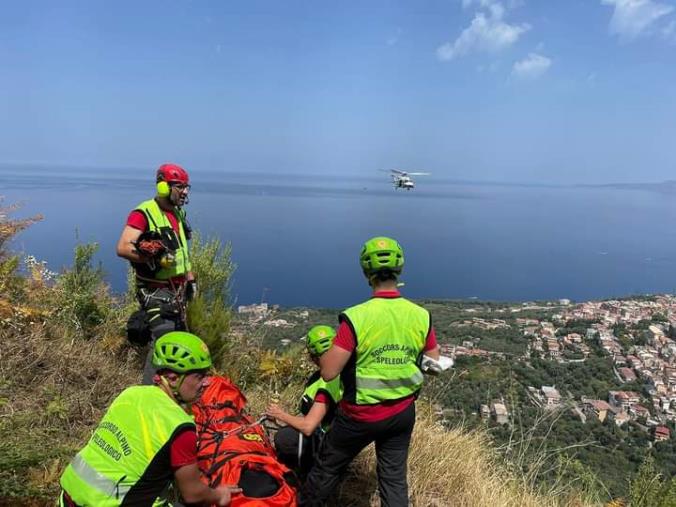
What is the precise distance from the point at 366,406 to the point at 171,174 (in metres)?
2.72

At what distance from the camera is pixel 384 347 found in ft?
9.50

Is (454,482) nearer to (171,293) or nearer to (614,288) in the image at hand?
(171,293)

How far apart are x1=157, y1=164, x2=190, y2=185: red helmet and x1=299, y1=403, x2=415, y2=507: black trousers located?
2.57 metres

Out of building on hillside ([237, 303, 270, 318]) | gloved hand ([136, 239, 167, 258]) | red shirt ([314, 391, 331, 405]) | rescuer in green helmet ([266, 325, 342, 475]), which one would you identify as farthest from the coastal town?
gloved hand ([136, 239, 167, 258])

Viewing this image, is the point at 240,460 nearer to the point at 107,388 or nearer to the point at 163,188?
the point at 163,188

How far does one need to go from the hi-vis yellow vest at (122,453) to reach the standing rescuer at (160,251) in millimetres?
2134

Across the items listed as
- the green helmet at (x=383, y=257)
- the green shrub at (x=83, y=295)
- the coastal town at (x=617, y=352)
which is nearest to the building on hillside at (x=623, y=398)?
the coastal town at (x=617, y=352)

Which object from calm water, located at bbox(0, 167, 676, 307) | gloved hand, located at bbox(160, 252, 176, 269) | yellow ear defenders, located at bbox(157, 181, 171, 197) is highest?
yellow ear defenders, located at bbox(157, 181, 171, 197)

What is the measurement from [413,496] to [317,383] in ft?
4.84

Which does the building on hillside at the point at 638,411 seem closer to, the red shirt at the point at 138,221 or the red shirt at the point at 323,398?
the red shirt at the point at 323,398

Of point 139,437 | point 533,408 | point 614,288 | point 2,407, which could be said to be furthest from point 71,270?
point 614,288

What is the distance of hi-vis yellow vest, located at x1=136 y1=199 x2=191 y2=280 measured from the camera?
4238 mm

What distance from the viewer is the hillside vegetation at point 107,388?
Result: 365 centimetres

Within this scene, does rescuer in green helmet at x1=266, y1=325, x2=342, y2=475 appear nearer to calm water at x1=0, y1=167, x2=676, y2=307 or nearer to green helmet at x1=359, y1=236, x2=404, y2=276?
green helmet at x1=359, y1=236, x2=404, y2=276
